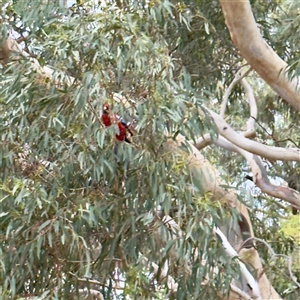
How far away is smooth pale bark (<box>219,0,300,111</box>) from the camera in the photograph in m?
2.61

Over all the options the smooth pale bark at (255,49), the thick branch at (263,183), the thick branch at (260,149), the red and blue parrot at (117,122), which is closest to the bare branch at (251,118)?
the thick branch at (263,183)

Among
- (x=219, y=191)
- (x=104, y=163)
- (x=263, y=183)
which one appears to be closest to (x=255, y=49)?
(x=219, y=191)

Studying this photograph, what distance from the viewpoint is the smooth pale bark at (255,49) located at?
2607 mm

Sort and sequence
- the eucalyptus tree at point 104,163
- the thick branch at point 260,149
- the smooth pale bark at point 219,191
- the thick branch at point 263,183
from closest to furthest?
the eucalyptus tree at point 104,163, the smooth pale bark at point 219,191, the thick branch at point 260,149, the thick branch at point 263,183

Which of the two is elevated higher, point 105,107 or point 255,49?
point 255,49

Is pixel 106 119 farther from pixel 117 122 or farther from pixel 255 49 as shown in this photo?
pixel 255 49

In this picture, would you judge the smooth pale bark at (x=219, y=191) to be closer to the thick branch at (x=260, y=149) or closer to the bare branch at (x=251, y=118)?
the thick branch at (x=260, y=149)

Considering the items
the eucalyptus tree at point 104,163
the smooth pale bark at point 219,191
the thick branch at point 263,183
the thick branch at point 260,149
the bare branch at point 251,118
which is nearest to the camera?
the eucalyptus tree at point 104,163

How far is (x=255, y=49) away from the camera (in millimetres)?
2830

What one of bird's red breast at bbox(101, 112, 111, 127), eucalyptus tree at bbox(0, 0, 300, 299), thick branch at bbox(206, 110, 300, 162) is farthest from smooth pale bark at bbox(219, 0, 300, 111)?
bird's red breast at bbox(101, 112, 111, 127)

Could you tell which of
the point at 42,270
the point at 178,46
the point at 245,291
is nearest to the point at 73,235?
the point at 42,270

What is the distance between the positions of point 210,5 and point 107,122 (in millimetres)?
1398

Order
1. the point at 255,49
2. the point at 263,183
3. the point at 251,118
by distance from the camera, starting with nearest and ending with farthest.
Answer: the point at 255,49 → the point at 263,183 → the point at 251,118

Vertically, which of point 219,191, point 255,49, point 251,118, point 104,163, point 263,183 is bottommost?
point 104,163
